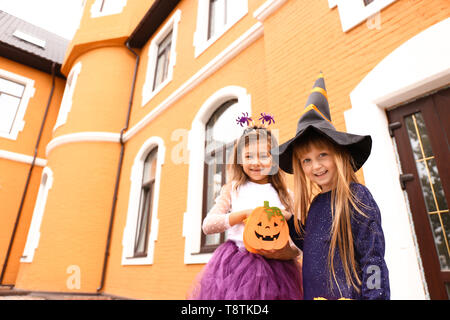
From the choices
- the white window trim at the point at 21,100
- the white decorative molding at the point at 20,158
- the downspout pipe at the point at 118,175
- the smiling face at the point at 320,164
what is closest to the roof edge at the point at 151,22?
the downspout pipe at the point at 118,175

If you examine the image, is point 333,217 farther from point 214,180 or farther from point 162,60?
point 162,60

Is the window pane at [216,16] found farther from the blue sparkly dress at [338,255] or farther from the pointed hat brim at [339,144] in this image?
the blue sparkly dress at [338,255]

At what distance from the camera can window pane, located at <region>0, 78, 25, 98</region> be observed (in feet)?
30.6

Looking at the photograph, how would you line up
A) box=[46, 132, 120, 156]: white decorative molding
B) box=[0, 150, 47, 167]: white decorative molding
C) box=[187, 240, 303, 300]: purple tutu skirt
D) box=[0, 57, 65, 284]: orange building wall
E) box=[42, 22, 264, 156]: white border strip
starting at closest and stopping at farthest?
1. box=[187, 240, 303, 300]: purple tutu skirt
2. box=[42, 22, 264, 156]: white border strip
3. box=[46, 132, 120, 156]: white decorative molding
4. box=[0, 57, 65, 284]: orange building wall
5. box=[0, 150, 47, 167]: white decorative molding

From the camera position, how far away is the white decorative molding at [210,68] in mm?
4629

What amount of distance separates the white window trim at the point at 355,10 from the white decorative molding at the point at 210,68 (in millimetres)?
1609

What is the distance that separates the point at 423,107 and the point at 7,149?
35.1 ft

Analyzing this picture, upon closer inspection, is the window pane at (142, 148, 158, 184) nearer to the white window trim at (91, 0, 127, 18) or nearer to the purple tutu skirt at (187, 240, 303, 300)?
the white window trim at (91, 0, 127, 18)

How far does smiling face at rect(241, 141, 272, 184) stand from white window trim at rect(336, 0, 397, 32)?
6.94 feet

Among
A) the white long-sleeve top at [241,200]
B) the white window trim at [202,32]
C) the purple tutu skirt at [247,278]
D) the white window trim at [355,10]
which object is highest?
the white window trim at [202,32]

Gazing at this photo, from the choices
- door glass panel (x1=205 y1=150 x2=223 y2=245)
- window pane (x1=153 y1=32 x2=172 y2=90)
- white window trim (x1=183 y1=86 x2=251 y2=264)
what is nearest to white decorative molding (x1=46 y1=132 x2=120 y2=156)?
window pane (x1=153 y1=32 x2=172 y2=90)

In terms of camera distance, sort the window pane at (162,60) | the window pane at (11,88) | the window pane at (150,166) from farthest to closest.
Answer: the window pane at (11,88) < the window pane at (162,60) < the window pane at (150,166)
